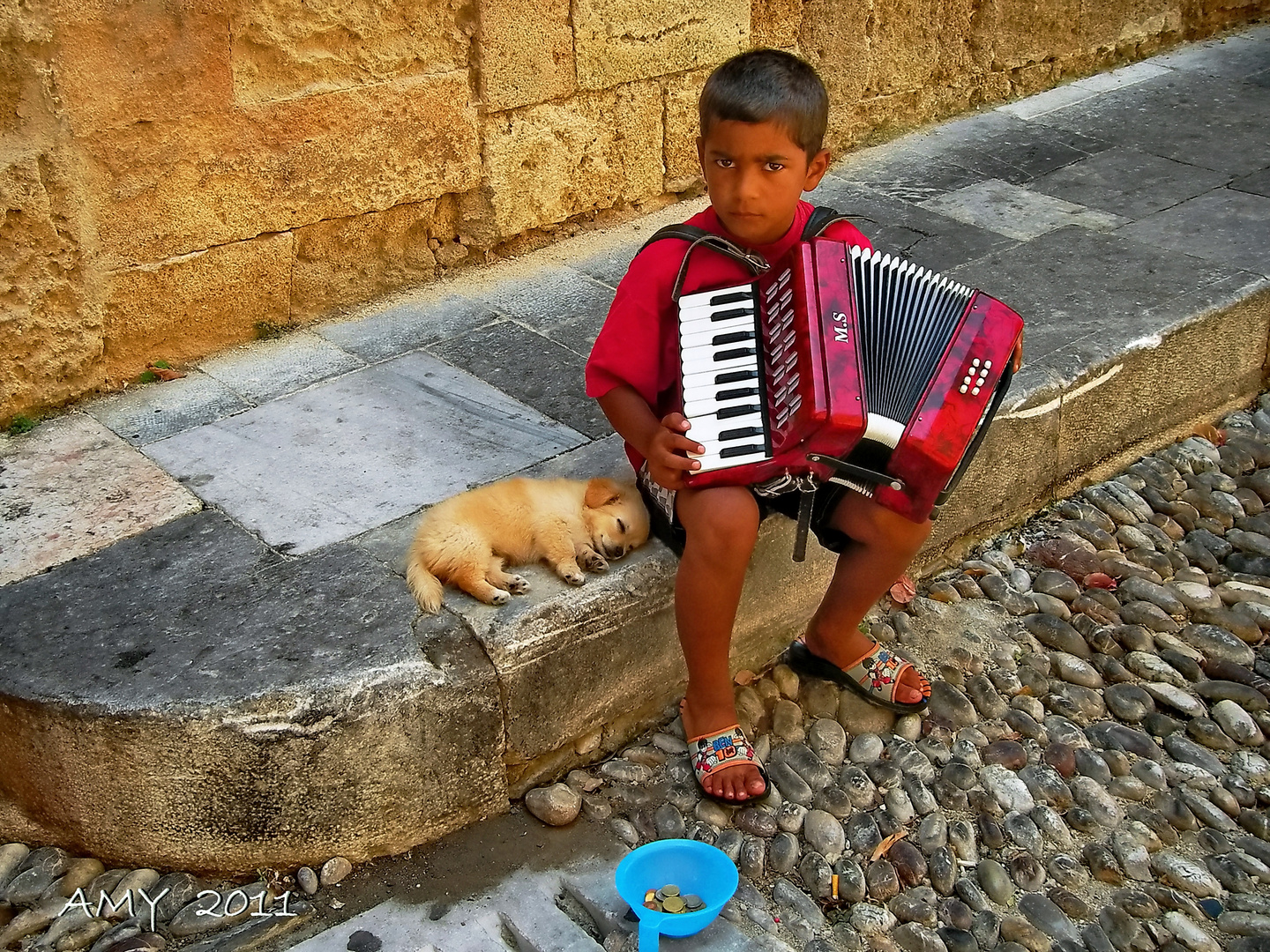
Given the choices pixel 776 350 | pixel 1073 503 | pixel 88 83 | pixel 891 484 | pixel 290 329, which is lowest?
pixel 1073 503

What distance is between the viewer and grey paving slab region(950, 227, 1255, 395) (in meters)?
3.78

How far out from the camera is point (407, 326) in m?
4.12

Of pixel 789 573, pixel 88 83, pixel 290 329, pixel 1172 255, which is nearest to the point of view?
pixel 789 573

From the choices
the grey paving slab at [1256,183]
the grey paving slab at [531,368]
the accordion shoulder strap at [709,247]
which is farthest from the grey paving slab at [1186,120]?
the accordion shoulder strap at [709,247]

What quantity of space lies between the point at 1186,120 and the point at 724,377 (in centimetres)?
414

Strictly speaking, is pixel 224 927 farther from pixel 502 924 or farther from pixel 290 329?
pixel 290 329

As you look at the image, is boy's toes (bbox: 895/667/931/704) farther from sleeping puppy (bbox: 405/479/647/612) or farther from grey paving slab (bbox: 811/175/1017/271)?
grey paving slab (bbox: 811/175/1017/271)

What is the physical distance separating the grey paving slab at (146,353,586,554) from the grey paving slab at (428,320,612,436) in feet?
0.17

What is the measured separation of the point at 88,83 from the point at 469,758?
2.12 meters

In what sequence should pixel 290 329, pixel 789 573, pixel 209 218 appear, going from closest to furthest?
pixel 789 573
pixel 209 218
pixel 290 329

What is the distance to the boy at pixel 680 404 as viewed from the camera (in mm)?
2594

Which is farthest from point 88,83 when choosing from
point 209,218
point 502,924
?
point 502,924

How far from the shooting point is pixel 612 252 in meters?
4.62

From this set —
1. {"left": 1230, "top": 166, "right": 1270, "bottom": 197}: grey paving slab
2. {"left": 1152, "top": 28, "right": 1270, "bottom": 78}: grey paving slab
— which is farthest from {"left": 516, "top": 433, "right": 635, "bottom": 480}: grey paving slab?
{"left": 1152, "top": 28, "right": 1270, "bottom": 78}: grey paving slab
